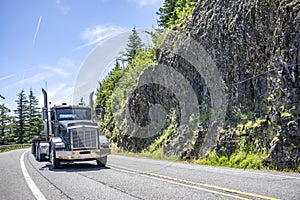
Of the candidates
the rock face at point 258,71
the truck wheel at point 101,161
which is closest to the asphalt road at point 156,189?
the rock face at point 258,71

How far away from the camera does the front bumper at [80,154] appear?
1471 centimetres

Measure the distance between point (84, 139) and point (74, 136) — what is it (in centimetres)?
48

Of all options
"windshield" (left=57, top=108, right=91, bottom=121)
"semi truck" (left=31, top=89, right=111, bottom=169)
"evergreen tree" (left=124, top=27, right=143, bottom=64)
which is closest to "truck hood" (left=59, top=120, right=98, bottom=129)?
"semi truck" (left=31, top=89, right=111, bottom=169)

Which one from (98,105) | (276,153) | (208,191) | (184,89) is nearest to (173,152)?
(184,89)

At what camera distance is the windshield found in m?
16.8

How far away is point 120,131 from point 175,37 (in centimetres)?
1331

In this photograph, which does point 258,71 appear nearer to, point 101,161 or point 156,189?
point 101,161

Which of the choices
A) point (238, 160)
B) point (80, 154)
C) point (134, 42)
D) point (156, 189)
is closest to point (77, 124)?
point (80, 154)

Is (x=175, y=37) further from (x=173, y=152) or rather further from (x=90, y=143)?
(x=90, y=143)

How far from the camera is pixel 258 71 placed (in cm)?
1688

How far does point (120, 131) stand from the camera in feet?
117

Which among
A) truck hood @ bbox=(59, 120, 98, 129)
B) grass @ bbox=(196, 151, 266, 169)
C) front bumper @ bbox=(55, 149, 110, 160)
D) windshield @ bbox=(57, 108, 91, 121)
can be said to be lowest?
grass @ bbox=(196, 151, 266, 169)

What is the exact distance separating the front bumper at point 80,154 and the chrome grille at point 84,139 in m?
0.29

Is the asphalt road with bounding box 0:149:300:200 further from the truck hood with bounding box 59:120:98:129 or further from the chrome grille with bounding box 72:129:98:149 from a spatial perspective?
the truck hood with bounding box 59:120:98:129
